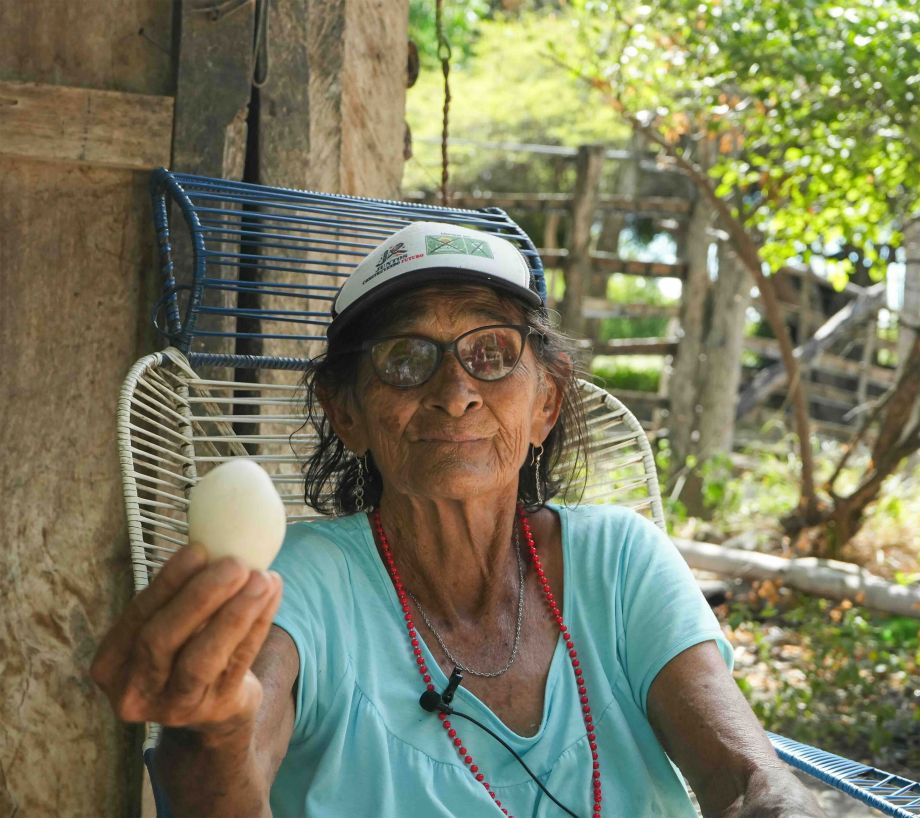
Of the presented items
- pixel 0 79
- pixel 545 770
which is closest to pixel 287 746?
pixel 545 770

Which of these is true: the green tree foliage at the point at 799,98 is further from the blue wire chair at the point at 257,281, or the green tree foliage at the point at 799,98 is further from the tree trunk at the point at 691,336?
the tree trunk at the point at 691,336

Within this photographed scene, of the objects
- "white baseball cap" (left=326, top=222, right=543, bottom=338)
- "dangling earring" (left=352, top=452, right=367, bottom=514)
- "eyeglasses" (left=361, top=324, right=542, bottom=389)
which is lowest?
"dangling earring" (left=352, top=452, right=367, bottom=514)

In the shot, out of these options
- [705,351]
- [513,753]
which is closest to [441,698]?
[513,753]

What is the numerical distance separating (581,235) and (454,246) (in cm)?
623

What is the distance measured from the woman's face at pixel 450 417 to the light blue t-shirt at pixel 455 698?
195mm

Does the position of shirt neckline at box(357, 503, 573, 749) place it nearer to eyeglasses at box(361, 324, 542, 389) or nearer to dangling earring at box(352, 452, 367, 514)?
dangling earring at box(352, 452, 367, 514)

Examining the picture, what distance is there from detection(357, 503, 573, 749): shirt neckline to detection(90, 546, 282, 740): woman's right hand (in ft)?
2.40

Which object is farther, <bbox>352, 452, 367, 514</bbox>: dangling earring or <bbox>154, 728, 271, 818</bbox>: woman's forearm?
<bbox>352, 452, 367, 514</bbox>: dangling earring

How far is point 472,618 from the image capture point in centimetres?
208

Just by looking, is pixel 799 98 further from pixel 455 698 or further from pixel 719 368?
pixel 455 698

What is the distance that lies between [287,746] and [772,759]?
767 millimetres

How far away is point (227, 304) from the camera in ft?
9.18

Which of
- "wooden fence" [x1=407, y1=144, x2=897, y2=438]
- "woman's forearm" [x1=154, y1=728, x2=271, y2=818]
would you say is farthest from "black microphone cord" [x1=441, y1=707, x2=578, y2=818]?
"wooden fence" [x1=407, y1=144, x2=897, y2=438]

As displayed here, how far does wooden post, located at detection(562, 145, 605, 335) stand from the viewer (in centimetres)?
803
